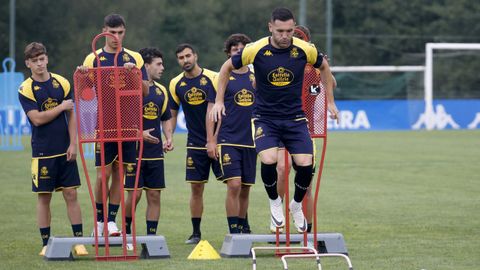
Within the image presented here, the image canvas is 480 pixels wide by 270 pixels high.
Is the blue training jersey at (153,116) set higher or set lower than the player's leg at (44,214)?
higher

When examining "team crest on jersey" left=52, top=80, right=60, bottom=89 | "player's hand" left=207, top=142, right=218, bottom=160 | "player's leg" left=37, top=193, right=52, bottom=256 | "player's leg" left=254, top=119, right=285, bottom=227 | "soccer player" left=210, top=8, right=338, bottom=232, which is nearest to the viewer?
"soccer player" left=210, top=8, right=338, bottom=232

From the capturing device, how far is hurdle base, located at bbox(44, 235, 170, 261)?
1038cm

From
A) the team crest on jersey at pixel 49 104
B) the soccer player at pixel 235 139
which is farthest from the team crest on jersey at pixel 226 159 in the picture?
the team crest on jersey at pixel 49 104

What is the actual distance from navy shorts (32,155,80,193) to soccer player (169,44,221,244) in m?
1.66

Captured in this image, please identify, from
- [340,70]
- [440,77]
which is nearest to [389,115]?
[340,70]

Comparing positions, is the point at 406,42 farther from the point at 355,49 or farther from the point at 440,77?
the point at 440,77

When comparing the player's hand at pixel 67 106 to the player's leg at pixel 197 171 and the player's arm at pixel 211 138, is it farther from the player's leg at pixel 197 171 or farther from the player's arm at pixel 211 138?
the player's leg at pixel 197 171

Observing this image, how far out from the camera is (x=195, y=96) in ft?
40.1

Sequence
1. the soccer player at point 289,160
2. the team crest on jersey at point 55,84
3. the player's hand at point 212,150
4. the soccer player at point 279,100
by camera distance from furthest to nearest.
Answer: the player's hand at point 212,150
the team crest on jersey at point 55,84
the soccer player at point 289,160
the soccer player at point 279,100

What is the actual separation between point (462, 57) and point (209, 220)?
4588 centimetres

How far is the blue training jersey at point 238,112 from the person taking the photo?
39.5 ft

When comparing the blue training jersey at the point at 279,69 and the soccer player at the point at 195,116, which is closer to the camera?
the blue training jersey at the point at 279,69

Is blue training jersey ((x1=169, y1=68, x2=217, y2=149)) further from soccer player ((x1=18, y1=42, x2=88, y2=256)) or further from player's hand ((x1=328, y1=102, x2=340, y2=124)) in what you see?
player's hand ((x1=328, y1=102, x2=340, y2=124))

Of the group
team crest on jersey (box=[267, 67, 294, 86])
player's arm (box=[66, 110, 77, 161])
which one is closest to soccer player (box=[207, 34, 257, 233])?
player's arm (box=[66, 110, 77, 161])
